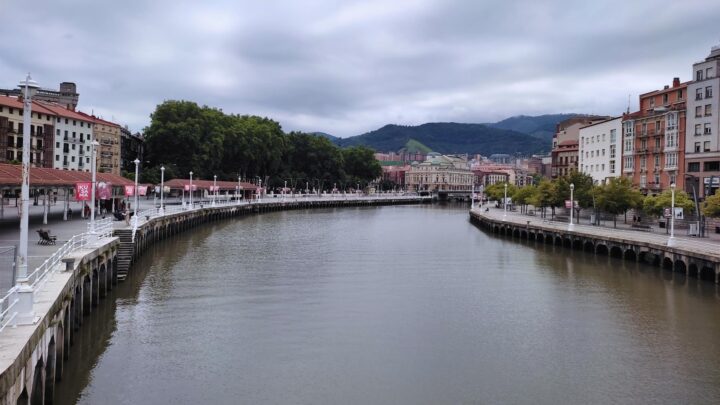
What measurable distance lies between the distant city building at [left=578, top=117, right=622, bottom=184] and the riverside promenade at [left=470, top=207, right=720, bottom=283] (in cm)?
3056

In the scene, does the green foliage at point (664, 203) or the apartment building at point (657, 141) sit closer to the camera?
the green foliage at point (664, 203)

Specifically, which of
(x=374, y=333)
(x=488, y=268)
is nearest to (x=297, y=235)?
(x=488, y=268)

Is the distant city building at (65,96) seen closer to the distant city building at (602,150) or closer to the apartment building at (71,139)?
the apartment building at (71,139)

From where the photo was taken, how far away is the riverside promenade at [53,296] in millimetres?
12522

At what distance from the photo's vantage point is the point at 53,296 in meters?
16.8

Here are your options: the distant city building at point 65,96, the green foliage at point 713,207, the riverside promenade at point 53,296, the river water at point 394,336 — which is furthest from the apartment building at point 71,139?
the green foliage at point 713,207

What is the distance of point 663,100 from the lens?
81.3 metres

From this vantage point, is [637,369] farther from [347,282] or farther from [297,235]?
[297,235]

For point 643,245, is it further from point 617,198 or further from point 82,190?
point 82,190

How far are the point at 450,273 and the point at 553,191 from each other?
126ft

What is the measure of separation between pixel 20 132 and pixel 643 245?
92854 mm

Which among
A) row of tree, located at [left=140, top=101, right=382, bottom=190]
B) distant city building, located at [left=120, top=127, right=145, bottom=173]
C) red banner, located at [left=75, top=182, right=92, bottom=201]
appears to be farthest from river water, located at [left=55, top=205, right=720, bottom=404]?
distant city building, located at [left=120, top=127, right=145, bottom=173]

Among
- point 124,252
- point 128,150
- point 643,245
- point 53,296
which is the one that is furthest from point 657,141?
point 128,150

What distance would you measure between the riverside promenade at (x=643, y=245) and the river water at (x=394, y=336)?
4.76 feet
